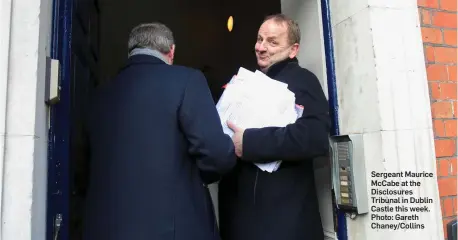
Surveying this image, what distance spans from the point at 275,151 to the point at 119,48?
165 inches

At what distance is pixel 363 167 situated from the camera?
1.77 meters

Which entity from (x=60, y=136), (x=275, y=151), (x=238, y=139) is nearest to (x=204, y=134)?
(x=238, y=139)

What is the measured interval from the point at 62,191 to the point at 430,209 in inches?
62.8

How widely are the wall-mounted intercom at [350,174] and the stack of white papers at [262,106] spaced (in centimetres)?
31

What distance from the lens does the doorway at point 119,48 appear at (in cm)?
161

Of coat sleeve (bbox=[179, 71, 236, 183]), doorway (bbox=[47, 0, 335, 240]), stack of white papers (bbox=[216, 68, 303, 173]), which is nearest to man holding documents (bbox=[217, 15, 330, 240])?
stack of white papers (bbox=[216, 68, 303, 173])

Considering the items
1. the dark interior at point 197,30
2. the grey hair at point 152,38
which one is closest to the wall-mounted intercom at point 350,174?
the grey hair at point 152,38

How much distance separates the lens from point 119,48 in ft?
17.3

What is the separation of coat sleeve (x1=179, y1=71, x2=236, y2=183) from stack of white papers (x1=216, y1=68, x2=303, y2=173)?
15 centimetres

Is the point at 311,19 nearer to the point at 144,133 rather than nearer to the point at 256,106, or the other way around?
the point at 256,106

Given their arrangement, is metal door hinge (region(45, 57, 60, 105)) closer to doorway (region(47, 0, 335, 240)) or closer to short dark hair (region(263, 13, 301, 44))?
doorway (region(47, 0, 335, 240))

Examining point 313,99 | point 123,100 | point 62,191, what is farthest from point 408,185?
point 62,191

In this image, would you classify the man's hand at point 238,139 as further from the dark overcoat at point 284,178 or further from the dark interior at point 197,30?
the dark interior at point 197,30

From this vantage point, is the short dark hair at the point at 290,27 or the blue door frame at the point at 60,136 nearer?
the blue door frame at the point at 60,136
